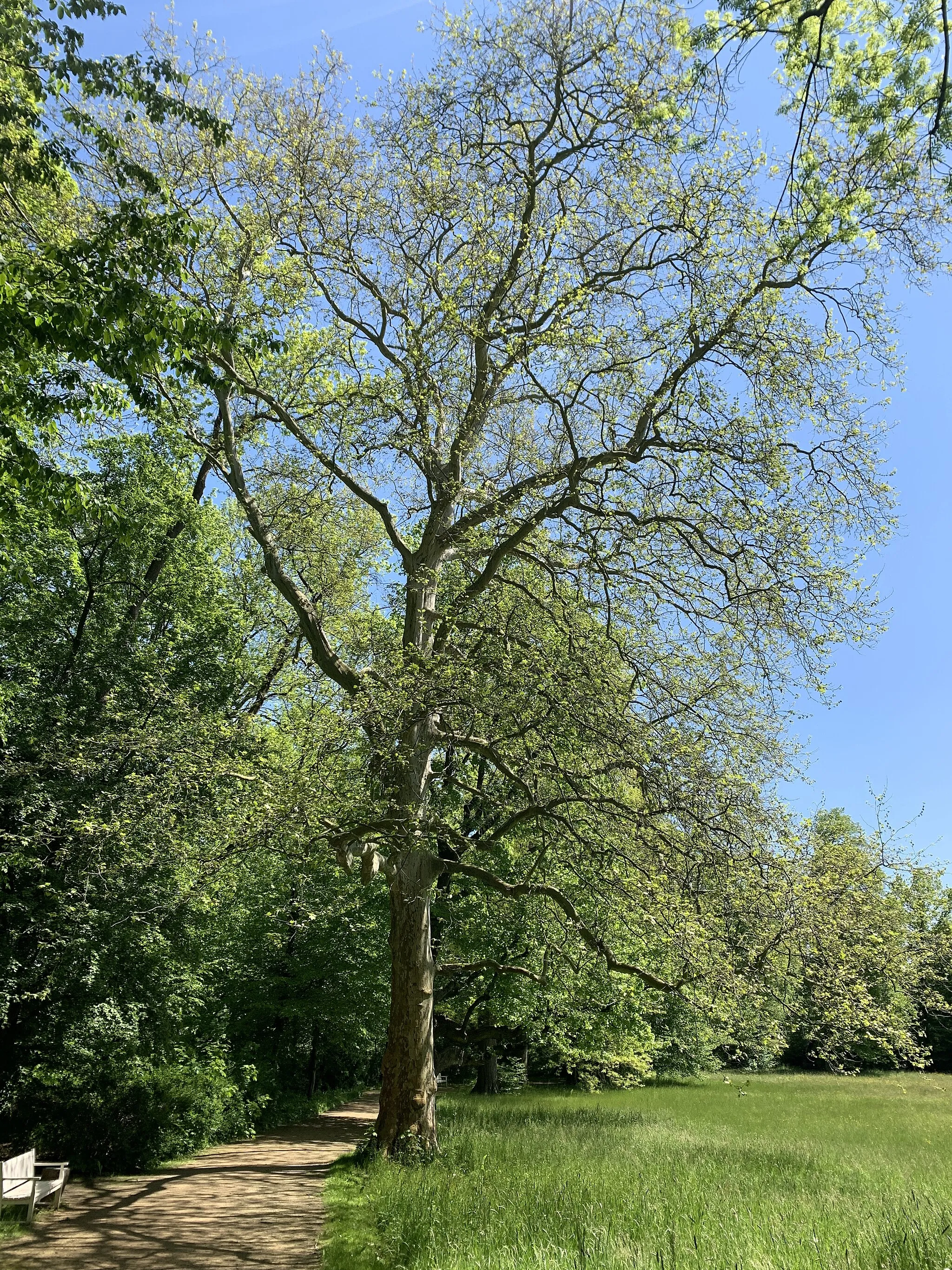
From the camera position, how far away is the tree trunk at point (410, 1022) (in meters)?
10.0

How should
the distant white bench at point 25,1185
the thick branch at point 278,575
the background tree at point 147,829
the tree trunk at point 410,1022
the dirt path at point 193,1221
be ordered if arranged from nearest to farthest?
the dirt path at point 193,1221 < the distant white bench at point 25,1185 < the tree trunk at point 410,1022 < the background tree at point 147,829 < the thick branch at point 278,575

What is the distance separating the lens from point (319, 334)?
11.7 meters

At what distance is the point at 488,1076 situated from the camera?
20.7 meters

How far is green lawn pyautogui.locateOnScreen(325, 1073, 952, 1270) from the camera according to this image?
5.50 metres

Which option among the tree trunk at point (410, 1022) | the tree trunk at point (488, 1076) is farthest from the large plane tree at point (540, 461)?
the tree trunk at point (488, 1076)

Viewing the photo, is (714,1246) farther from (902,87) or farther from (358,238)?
(358,238)

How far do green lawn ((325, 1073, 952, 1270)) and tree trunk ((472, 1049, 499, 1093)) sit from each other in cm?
494

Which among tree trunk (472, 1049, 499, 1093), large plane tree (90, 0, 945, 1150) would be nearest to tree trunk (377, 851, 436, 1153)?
large plane tree (90, 0, 945, 1150)

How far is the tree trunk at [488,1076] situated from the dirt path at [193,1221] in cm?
820

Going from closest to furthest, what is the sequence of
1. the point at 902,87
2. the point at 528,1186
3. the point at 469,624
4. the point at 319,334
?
the point at 902,87 < the point at 528,1186 < the point at 469,624 < the point at 319,334

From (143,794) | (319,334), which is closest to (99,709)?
(143,794)

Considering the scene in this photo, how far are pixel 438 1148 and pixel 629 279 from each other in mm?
11608

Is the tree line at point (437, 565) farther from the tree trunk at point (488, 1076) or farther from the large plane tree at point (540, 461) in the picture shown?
the tree trunk at point (488, 1076)

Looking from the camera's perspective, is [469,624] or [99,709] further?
[99,709]
